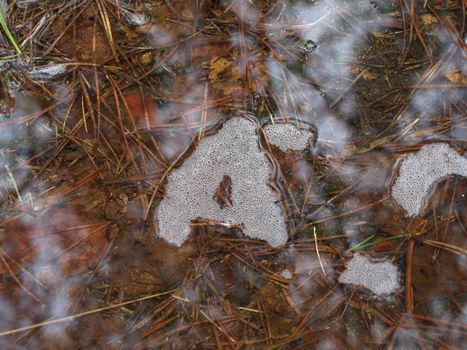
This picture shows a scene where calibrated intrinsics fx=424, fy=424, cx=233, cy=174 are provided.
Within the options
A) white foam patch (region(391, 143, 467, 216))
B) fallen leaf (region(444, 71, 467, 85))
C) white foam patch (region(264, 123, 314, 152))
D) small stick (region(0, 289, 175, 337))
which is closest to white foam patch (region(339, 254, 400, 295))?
white foam patch (region(391, 143, 467, 216))

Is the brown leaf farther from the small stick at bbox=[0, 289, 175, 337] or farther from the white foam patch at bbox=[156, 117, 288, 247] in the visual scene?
the white foam patch at bbox=[156, 117, 288, 247]

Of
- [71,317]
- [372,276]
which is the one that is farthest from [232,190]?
[71,317]

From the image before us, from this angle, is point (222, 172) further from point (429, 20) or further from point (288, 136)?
point (429, 20)

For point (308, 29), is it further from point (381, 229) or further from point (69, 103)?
point (69, 103)

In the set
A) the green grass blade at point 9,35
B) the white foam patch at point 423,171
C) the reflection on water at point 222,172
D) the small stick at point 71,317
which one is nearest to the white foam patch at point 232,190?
the reflection on water at point 222,172

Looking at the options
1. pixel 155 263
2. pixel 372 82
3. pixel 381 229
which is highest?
pixel 372 82

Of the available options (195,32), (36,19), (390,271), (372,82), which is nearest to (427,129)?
(372,82)

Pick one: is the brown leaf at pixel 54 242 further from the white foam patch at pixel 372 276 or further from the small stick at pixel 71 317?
the white foam patch at pixel 372 276
